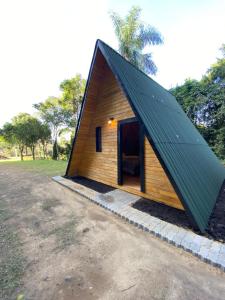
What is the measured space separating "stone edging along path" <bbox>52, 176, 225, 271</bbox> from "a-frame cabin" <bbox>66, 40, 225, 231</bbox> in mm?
268

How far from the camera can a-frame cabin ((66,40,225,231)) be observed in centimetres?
295

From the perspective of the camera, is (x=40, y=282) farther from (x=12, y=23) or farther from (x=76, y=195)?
(x=12, y=23)

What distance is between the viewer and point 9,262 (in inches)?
77.5

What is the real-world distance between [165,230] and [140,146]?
7.14ft

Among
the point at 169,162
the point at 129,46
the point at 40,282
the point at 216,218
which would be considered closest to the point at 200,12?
the point at 129,46

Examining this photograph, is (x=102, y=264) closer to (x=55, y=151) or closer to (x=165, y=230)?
(x=165, y=230)

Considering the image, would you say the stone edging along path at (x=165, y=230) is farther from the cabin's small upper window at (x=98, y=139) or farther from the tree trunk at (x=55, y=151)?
the tree trunk at (x=55, y=151)

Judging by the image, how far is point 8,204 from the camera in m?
4.00

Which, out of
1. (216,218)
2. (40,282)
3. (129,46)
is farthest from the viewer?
(129,46)

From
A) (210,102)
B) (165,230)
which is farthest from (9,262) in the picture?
(210,102)

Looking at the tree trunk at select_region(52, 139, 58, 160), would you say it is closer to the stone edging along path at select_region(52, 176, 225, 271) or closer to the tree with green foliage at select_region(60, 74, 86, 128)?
the tree with green foliage at select_region(60, 74, 86, 128)

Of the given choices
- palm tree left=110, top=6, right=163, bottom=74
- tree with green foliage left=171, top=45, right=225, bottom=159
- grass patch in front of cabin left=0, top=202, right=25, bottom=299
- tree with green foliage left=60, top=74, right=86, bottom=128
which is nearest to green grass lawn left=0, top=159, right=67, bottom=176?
grass patch in front of cabin left=0, top=202, right=25, bottom=299

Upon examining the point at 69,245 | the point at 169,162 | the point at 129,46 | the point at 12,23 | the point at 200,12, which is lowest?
the point at 69,245

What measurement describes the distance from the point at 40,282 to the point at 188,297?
1.64m
